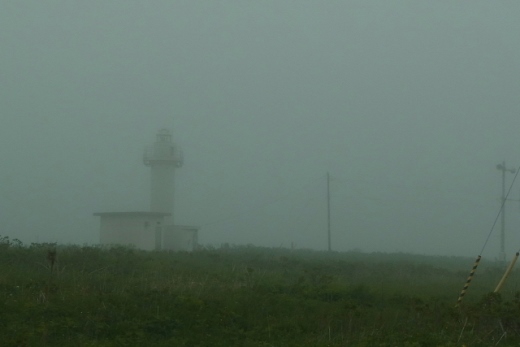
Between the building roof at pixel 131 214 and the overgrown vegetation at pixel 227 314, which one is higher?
the building roof at pixel 131 214

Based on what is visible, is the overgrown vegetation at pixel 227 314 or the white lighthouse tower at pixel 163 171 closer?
the overgrown vegetation at pixel 227 314

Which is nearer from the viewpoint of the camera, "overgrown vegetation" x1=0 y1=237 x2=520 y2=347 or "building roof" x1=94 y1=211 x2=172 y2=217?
"overgrown vegetation" x1=0 y1=237 x2=520 y2=347

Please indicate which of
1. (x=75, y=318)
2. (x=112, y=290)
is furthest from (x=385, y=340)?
(x=112, y=290)

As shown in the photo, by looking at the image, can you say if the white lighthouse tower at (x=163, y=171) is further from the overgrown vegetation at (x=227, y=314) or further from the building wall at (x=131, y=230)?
the overgrown vegetation at (x=227, y=314)

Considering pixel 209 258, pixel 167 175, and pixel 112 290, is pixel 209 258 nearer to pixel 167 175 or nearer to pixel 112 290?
pixel 112 290

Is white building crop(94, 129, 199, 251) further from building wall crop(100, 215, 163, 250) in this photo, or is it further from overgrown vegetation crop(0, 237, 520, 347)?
overgrown vegetation crop(0, 237, 520, 347)

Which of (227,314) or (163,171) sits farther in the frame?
(163,171)

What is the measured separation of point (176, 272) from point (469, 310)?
366 inches

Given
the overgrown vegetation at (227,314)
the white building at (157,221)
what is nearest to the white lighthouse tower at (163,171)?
the white building at (157,221)

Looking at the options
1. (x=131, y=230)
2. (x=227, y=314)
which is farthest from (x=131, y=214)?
(x=227, y=314)

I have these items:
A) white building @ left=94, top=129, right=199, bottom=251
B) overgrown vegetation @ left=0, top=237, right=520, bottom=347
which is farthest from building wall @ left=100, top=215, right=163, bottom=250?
overgrown vegetation @ left=0, top=237, right=520, bottom=347

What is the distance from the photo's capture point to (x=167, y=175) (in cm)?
5072

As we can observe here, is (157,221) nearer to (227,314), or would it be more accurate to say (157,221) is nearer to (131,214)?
(131,214)

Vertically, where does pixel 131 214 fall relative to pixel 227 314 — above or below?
above
